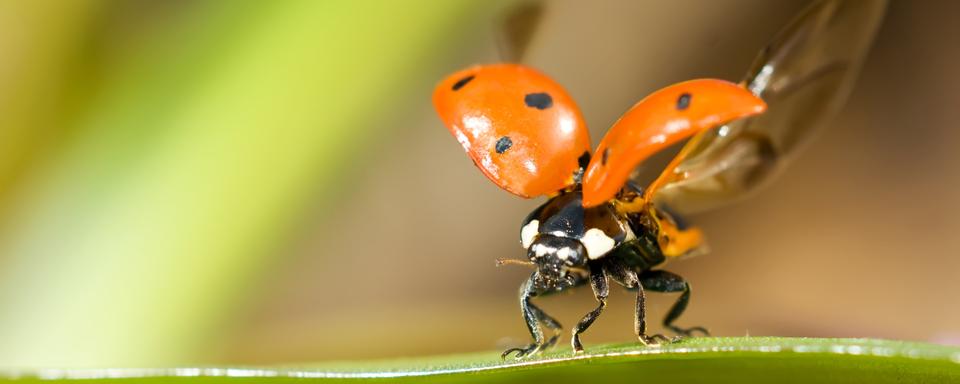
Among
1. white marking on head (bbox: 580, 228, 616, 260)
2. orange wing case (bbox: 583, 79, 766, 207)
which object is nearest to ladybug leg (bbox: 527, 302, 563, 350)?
white marking on head (bbox: 580, 228, 616, 260)

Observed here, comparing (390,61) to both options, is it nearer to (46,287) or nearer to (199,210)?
(199,210)

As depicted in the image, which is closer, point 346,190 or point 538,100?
point 538,100

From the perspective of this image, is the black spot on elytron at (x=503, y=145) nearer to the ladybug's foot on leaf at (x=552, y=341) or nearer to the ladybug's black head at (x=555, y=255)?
the ladybug's black head at (x=555, y=255)

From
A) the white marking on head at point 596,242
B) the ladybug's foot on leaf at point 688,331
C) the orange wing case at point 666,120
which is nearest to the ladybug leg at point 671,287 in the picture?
the ladybug's foot on leaf at point 688,331

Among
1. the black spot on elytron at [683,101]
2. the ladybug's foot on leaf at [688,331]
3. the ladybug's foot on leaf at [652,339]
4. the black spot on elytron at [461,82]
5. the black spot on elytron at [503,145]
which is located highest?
the black spot on elytron at [461,82]

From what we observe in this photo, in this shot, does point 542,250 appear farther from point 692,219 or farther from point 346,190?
point 346,190

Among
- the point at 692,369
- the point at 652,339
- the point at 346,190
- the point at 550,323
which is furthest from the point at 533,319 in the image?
the point at 346,190
